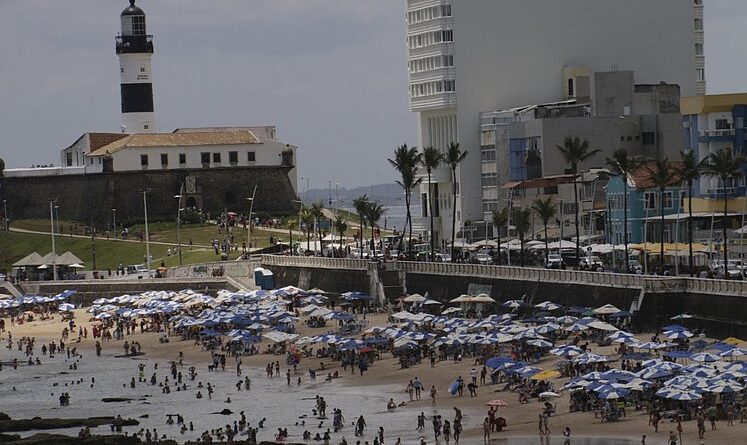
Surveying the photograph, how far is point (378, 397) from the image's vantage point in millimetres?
68625

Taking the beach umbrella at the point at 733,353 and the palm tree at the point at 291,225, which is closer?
the beach umbrella at the point at 733,353

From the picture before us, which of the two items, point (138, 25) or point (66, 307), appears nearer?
point (66, 307)

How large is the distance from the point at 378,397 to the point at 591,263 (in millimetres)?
25116

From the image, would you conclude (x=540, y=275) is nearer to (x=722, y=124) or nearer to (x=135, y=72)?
(x=722, y=124)

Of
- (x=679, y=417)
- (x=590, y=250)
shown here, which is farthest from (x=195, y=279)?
(x=679, y=417)

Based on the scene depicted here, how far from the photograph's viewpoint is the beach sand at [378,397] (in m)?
56.1

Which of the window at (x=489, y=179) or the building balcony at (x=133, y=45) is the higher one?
the building balcony at (x=133, y=45)

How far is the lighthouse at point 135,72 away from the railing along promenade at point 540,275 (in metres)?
42.7

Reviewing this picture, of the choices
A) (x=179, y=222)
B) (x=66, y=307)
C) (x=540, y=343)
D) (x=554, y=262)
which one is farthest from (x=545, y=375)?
(x=179, y=222)

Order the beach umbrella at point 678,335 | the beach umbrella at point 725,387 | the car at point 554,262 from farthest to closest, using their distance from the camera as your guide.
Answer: the car at point 554,262
the beach umbrella at point 678,335
the beach umbrella at point 725,387

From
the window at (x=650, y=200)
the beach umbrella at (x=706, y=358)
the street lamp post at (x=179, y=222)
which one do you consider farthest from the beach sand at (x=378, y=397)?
the street lamp post at (x=179, y=222)

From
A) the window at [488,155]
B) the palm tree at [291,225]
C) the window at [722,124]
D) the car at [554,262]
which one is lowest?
the car at [554,262]

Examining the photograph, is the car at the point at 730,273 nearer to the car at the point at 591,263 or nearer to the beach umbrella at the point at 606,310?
the beach umbrella at the point at 606,310

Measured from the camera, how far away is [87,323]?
108 meters
